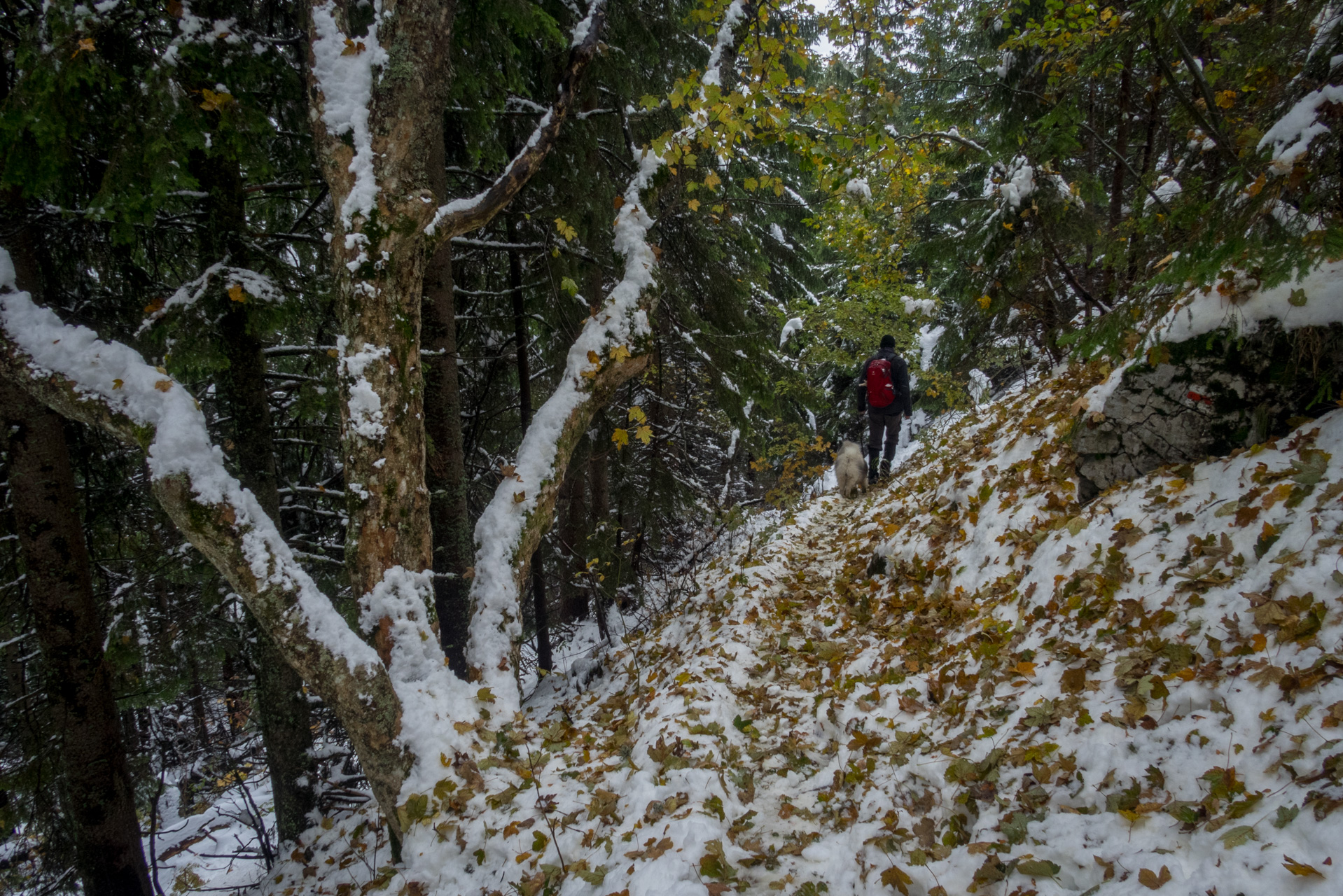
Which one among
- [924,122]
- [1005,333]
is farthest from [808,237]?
[1005,333]

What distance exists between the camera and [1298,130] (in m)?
2.27

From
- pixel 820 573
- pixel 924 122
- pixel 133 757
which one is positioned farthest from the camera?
pixel 924 122

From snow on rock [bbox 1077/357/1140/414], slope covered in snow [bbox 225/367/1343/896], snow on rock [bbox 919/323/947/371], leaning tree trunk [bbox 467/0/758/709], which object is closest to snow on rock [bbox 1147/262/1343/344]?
snow on rock [bbox 1077/357/1140/414]

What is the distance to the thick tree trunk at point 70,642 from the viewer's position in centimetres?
400

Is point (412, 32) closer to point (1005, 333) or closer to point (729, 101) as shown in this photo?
point (729, 101)

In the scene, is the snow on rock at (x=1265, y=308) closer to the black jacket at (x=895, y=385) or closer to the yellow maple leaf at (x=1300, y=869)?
the yellow maple leaf at (x=1300, y=869)

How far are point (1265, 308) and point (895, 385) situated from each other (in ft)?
18.7

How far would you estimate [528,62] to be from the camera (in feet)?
19.1

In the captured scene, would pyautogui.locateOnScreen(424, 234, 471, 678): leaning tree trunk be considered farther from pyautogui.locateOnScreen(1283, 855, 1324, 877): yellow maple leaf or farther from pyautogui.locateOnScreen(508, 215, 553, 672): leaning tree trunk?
pyautogui.locateOnScreen(1283, 855, 1324, 877): yellow maple leaf

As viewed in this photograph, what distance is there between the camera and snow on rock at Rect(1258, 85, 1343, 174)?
7.32ft

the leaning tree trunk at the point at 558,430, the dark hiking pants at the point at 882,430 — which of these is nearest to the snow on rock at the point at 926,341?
the dark hiking pants at the point at 882,430

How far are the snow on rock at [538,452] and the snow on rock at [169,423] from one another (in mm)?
935

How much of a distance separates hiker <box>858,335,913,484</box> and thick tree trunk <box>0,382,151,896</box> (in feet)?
30.0

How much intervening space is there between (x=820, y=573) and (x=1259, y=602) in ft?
15.1
